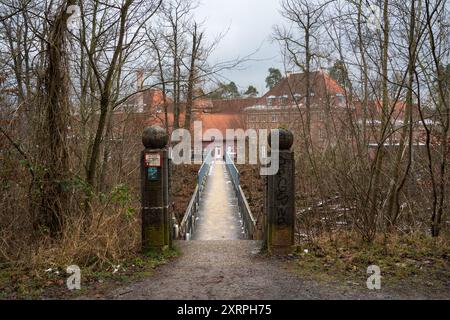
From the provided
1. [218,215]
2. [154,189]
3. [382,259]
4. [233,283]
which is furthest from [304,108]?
[233,283]

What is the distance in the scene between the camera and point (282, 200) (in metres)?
5.01

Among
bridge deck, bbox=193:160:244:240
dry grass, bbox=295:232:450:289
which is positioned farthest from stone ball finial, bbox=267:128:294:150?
bridge deck, bbox=193:160:244:240

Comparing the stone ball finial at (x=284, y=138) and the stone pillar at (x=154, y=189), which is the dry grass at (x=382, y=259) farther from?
the stone pillar at (x=154, y=189)

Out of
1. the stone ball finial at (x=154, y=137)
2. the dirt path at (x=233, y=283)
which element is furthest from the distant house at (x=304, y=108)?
the dirt path at (x=233, y=283)

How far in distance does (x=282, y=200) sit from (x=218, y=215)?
28.1 feet

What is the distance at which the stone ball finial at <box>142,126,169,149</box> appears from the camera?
5.01 m

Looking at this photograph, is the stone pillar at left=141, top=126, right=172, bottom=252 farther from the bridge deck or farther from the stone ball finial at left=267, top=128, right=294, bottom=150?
the bridge deck

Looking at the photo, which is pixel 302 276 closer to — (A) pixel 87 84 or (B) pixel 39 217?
(B) pixel 39 217

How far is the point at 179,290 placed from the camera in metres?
3.84

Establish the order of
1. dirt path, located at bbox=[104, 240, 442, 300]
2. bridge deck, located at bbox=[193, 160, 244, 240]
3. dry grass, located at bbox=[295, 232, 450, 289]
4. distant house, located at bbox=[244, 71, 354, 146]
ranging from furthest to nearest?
1. bridge deck, located at bbox=[193, 160, 244, 240]
2. distant house, located at bbox=[244, 71, 354, 146]
3. dry grass, located at bbox=[295, 232, 450, 289]
4. dirt path, located at bbox=[104, 240, 442, 300]

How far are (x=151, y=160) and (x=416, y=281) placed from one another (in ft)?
11.5

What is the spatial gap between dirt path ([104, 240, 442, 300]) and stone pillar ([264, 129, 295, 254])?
11.6 inches

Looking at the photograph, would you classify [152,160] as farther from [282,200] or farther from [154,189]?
[282,200]
